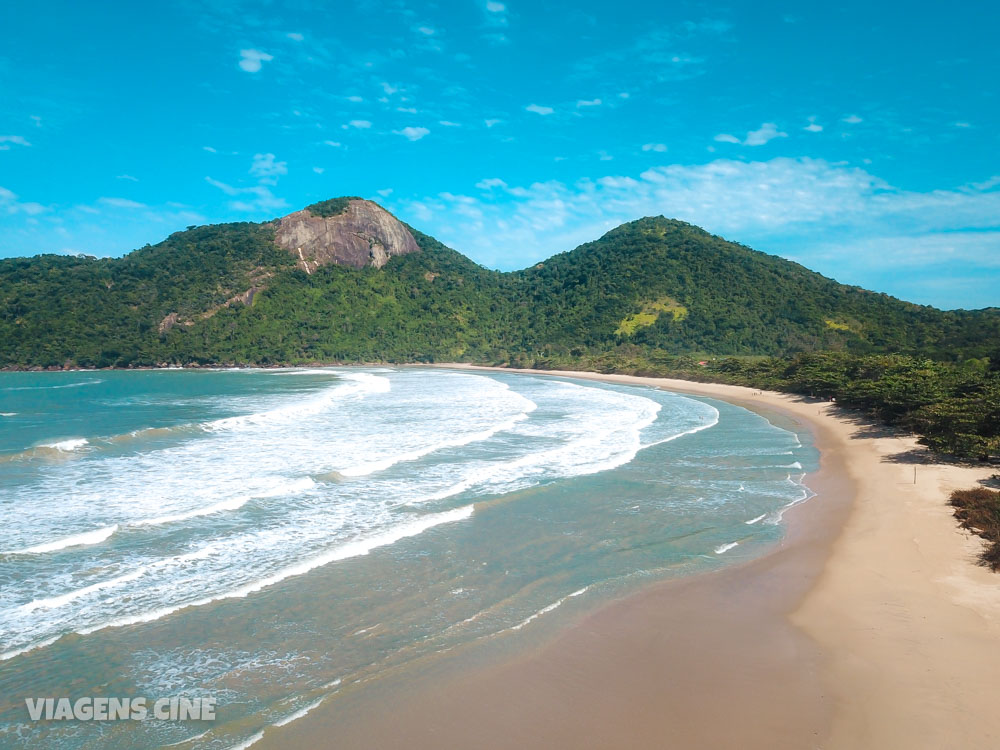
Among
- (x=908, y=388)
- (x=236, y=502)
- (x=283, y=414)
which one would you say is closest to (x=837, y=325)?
(x=908, y=388)

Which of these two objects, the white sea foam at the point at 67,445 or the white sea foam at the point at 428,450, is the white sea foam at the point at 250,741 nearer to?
the white sea foam at the point at 428,450

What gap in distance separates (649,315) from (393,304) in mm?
59242

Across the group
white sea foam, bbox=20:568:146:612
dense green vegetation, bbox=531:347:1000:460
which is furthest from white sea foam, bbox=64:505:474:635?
dense green vegetation, bbox=531:347:1000:460

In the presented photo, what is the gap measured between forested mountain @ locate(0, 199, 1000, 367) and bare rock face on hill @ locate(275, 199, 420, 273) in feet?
1.16

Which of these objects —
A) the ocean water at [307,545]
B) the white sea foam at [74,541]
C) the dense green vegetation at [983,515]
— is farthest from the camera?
the white sea foam at [74,541]

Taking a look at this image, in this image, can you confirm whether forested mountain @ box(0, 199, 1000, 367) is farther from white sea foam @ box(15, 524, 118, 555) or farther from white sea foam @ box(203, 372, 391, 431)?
white sea foam @ box(15, 524, 118, 555)

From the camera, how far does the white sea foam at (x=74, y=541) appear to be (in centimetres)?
1069

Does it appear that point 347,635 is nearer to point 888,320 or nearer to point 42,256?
point 888,320

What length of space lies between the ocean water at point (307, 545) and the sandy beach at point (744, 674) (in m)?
0.66

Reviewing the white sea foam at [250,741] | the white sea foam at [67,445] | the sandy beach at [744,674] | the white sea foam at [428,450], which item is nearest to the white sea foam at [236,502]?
the white sea foam at [428,450]

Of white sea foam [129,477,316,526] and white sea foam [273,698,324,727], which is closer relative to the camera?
white sea foam [273,698,324,727]

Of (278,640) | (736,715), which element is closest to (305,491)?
(278,640)

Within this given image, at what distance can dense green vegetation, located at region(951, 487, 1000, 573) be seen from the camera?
9.79 m

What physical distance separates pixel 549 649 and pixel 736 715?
91.2 inches
